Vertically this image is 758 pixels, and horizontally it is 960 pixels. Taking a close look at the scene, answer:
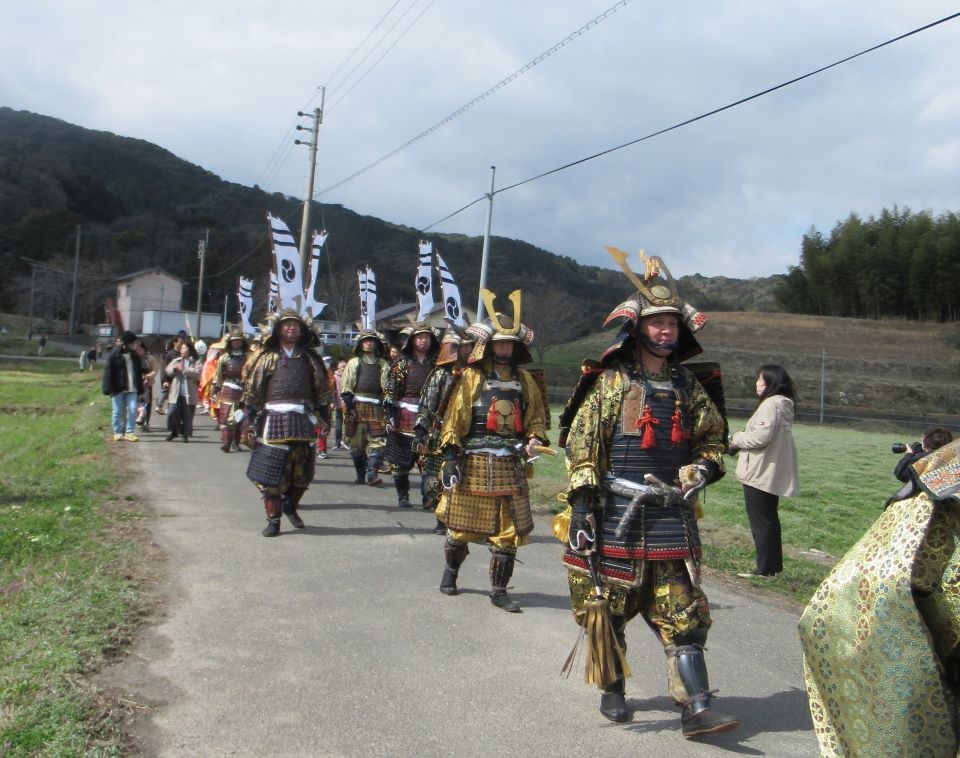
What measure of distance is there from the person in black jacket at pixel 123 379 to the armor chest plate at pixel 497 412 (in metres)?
9.52

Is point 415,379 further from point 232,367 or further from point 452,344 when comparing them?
point 232,367

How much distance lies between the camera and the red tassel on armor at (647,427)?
416cm

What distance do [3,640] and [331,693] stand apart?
1.92 m

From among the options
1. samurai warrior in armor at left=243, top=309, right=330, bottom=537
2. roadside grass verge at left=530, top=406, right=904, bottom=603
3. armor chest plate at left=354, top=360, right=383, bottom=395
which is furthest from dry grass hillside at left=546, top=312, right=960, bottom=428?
samurai warrior in armor at left=243, top=309, right=330, bottom=537

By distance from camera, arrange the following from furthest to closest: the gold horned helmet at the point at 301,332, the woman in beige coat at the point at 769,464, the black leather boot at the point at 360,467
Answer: the black leather boot at the point at 360,467, the gold horned helmet at the point at 301,332, the woman in beige coat at the point at 769,464

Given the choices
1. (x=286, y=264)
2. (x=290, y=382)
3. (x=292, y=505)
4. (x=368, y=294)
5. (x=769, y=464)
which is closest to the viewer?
(x=769, y=464)

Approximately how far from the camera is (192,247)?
295 ft

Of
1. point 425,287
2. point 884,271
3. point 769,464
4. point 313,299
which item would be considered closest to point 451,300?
point 425,287

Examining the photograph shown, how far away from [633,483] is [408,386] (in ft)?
21.7

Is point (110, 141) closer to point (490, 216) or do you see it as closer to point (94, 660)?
point (490, 216)

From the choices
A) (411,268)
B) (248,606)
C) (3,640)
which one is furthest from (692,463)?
(411,268)

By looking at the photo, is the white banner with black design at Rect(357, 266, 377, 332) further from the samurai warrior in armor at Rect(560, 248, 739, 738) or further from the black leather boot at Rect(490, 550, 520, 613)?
the samurai warrior in armor at Rect(560, 248, 739, 738)

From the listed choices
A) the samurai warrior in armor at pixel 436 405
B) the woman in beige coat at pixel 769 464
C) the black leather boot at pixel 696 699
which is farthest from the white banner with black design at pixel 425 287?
the black leather boot at pixel 696 699

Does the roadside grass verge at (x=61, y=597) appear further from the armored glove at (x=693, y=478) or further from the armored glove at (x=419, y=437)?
the armored glove at (x=693, y=478)
